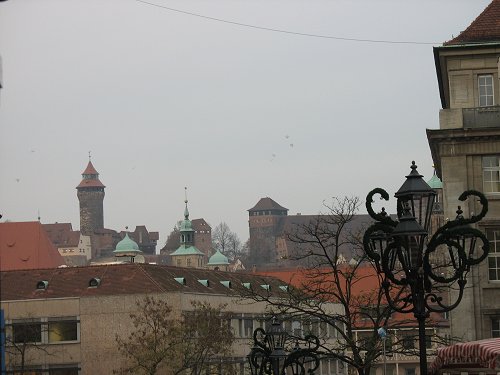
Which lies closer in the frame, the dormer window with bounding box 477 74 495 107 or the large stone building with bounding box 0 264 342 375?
the dormer window with bounding box 477 74 495 107

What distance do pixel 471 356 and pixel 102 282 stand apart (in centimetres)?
7384

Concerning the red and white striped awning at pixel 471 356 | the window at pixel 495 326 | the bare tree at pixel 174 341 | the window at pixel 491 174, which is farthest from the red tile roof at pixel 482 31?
the bare tree at pixel 174 341

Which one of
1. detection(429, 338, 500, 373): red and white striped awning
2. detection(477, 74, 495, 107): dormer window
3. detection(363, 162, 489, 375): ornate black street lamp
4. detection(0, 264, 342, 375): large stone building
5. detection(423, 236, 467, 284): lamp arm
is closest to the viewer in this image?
detection(429, 338, 500, 373): red and white striped awning

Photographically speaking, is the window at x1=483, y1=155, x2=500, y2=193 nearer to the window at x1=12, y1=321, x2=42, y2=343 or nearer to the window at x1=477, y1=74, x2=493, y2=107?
the window at x1=477, y1=74, x2=493, y2=107

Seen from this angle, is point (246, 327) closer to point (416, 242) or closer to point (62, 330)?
point (62, 330)

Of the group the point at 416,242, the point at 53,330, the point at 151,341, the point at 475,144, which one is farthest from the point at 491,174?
the point at 53,330

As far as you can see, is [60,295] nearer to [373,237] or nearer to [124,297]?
[124,297]

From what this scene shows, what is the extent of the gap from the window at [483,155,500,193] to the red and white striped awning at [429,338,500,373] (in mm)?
24389

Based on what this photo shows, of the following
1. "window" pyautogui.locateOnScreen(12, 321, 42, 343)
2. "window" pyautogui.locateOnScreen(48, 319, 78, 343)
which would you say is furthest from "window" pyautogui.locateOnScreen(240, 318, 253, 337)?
"window" pyautogui.locateOnScreen(12, 321, 42, 343)

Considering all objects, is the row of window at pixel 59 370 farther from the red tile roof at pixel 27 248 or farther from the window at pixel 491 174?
the red tile roof at pixel 27 248

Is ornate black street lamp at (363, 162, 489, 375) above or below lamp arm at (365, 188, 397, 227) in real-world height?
below

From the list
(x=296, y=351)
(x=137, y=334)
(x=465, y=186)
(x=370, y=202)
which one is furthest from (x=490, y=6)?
(x=137, y=334)

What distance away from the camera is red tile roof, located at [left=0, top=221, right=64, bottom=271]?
150125 mm

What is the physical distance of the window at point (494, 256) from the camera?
153ft
